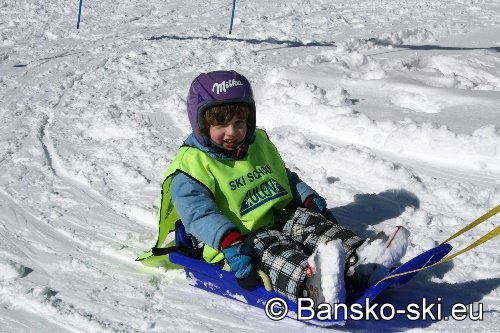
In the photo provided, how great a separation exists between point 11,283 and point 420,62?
5279mm

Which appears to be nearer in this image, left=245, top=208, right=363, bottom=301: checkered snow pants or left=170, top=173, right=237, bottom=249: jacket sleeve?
left=245, top=208, right=363, bottom=301: checkered snow pants

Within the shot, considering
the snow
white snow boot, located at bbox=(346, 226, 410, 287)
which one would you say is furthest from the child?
the snow

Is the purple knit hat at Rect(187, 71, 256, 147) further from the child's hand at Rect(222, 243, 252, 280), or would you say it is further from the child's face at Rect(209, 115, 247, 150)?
the child's hand at Rect(222, 243, 252, 280)

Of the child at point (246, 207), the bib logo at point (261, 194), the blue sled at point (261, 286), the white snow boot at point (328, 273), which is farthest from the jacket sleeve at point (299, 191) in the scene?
the white snow boot at point (328, 273)

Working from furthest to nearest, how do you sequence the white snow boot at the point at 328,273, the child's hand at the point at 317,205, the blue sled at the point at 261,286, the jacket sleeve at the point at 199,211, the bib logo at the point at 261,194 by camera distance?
the child's hand at the point at 317,205 → the bib logo at the point at 261,194 → the jacket sleeve at the point at 199,211 → the blue sled at the point at 261,286 → the white snow boot at the point at 328,273

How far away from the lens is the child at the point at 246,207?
10.2 feet

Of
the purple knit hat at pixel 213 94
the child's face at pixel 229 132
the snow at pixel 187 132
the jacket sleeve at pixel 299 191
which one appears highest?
the purple knit hat at pixel 213 94

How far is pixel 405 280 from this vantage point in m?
3.10

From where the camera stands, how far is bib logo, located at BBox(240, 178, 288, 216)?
11.4 feet

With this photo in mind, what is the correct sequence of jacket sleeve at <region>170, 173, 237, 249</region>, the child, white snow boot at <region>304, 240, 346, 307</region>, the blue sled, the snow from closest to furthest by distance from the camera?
white snow boot at <region>304, 240, 346, 307</region>
the blue sled
the child
jacket sleeve at <region>170, 173, 237, 249</region>
the snow

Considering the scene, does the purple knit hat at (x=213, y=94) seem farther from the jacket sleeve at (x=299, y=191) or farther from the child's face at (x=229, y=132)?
the jacket sleeve at (x=299, y=191)

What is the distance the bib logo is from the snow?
1.57ft

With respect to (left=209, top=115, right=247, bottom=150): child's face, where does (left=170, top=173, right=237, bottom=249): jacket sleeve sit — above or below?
below

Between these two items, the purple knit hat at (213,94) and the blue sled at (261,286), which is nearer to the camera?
the blue sled at (261,286)
